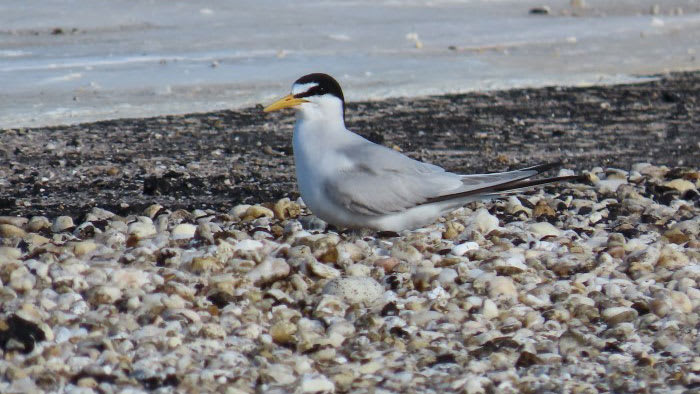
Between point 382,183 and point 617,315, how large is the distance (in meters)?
1.17

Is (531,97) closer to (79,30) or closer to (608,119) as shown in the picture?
(608,119)

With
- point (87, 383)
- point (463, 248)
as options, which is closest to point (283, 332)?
point (87, 383)

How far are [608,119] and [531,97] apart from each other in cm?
82

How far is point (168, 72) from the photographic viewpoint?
9.88 meters

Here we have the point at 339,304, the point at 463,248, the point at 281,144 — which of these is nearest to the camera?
the point at 339,304

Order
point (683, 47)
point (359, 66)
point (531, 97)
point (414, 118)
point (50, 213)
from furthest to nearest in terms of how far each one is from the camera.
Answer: point (683, 47)
point (359, 66)
point (531, 97)
point (414, 118)
point (50, 213)

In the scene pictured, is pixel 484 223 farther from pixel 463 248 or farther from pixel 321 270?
pixel 321 270

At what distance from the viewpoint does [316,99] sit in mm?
5281

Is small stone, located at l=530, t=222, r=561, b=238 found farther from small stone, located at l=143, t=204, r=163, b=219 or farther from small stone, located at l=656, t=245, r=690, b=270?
small stone, located at l=143, t=204, r=163, b=219

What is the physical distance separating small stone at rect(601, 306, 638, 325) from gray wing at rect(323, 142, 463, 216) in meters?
0.99

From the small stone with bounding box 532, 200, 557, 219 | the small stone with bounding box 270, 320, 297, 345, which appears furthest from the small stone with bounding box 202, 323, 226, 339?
the small stone with bounding box 532, 200, 557, 219

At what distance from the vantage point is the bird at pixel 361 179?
5.01 m

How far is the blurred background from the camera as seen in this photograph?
9.12 metres

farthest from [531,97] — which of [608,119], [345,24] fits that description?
[345,24]
